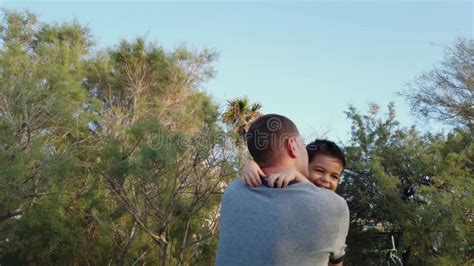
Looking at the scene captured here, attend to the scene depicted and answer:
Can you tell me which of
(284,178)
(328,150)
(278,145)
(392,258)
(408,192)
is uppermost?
(408,192)

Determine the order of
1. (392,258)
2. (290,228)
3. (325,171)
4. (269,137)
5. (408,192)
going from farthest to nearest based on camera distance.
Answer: (392,258), (408,192), (325,171), (269,137), (290,228)

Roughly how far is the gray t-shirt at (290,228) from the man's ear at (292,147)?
0.13m

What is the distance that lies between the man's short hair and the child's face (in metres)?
0.68

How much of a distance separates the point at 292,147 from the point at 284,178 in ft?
0.41

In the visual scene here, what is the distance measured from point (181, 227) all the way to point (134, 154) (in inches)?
111

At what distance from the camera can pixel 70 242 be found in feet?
45.9

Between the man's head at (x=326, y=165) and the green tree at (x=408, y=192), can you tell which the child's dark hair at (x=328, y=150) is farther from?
the green tree at (x=408, y=192)

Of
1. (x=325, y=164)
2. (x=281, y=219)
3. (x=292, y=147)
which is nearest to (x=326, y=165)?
(x=325, y=164)

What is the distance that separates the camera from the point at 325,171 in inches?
85.7


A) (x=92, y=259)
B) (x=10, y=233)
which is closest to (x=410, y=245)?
(x=92, y=259)

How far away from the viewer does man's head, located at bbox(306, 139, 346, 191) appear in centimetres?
218

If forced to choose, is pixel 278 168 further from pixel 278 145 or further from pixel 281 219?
pixel 281 219

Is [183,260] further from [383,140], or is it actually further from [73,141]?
[383,140]

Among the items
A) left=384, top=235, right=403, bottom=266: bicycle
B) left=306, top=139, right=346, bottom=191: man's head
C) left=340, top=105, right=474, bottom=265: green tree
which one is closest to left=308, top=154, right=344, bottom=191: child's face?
left=306, top=139, right=346, bottom=191: man's head
